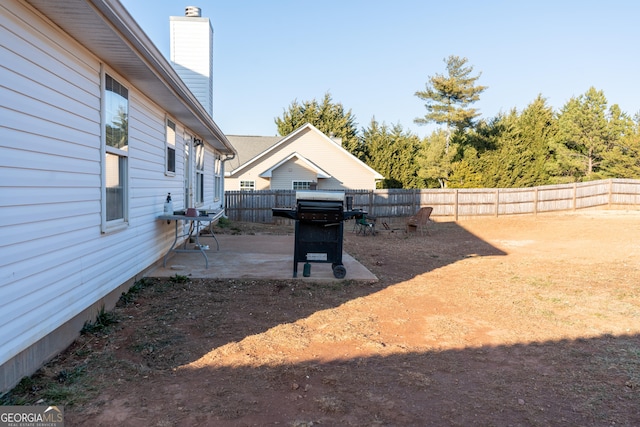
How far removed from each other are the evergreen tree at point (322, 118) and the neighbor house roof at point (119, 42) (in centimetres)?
3208

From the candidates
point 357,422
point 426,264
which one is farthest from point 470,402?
point 426,264

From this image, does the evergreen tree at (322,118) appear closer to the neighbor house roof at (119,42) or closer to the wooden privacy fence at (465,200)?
the wooden privacy fence at (465,200)

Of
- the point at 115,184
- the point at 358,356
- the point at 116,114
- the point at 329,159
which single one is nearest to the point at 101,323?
the point at 115,184

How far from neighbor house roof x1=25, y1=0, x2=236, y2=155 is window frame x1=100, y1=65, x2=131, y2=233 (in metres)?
0.19

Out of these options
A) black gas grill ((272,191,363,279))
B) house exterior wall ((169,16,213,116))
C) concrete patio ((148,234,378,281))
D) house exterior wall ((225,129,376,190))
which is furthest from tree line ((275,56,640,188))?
black gas grill ((272,191,363,279))

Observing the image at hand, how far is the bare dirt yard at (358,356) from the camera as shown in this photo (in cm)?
277

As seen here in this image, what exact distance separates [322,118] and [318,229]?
33976mm

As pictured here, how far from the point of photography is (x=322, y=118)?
39.1 m

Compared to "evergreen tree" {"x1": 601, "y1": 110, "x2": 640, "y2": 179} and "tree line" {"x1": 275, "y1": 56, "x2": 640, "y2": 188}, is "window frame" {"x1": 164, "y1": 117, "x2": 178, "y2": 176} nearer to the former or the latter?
"tree line" {"x1": 275, "y1": 56, "x2": 640, "y2": 188}

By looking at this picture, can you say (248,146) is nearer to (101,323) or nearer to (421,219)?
(421,219)

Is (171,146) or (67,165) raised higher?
(171,146)

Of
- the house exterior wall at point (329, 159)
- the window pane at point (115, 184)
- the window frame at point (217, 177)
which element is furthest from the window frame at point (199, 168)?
the house exterior wall at point (329, 159)

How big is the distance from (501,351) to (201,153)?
30.7 feet

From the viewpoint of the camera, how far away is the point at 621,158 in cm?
2691
